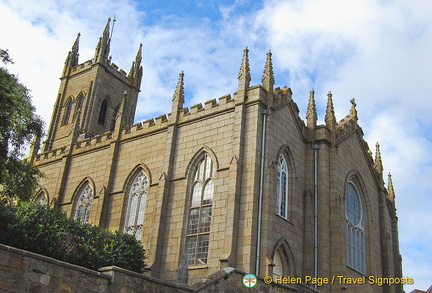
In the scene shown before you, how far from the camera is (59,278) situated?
486 inches

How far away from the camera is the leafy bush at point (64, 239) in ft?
63.2

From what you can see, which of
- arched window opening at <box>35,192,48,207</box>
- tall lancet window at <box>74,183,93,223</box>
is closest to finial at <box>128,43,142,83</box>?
arched window opening at <box>35,192,48,207</box>

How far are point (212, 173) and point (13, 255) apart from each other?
1341 cm

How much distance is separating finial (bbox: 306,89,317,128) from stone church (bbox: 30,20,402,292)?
78 mm

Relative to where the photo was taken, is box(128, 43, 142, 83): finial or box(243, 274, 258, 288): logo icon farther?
box(128, 43, 142, 83): finial

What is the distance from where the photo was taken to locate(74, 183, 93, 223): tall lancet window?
96.6ft

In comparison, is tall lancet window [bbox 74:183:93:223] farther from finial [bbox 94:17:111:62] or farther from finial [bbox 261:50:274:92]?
finial [bbox 94:17:111:62]

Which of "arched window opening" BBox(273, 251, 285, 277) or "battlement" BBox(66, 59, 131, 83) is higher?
"battlement" BBox(66, 59, 131, 83)

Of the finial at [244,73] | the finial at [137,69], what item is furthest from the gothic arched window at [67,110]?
the finial at [244,73]

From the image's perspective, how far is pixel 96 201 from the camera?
28547mm

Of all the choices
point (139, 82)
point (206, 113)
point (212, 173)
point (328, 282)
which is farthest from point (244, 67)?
point (139, 82)

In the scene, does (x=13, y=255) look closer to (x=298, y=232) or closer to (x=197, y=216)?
(x=197, y=216)

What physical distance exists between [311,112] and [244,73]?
16.4 ft

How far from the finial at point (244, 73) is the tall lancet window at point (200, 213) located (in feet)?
12.6
